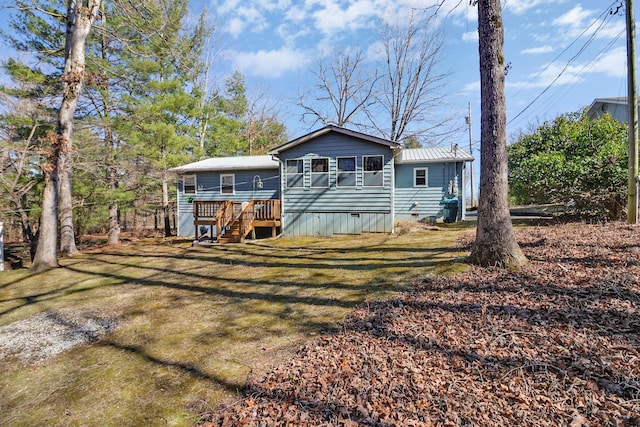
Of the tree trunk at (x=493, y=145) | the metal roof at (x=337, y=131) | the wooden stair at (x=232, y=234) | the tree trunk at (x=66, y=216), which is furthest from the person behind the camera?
the wooden stair at (x=232, y=234)

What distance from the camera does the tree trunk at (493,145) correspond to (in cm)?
465

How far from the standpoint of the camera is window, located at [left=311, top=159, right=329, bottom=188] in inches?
477

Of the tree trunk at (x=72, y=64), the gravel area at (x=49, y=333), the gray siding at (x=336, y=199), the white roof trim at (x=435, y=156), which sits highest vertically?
the tree trunk at (x=72, y=64)

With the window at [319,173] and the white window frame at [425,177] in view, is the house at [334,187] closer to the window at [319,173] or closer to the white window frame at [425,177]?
the window at [319,173]

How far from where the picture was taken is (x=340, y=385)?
8.07 feet

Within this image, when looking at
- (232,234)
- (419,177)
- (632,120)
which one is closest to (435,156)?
(419,177)

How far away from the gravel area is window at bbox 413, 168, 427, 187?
13002 mm

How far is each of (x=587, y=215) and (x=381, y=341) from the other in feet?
31.0

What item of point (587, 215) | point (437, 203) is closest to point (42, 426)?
point (587, 215)

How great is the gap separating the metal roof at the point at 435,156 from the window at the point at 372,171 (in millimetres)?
2717

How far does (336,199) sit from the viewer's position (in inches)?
476

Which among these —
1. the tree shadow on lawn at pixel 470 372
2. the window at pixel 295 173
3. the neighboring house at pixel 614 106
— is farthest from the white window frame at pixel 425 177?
the tree shadow on lawn at pixel 470 372

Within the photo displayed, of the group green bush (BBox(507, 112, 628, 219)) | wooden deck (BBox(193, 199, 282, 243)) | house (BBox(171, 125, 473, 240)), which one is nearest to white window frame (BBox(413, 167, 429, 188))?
house (BBox(171, 125, 473, 240))

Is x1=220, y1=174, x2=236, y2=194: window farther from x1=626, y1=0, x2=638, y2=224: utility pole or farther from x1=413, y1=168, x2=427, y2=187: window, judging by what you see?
x1=626, y1=0, x2=638, y2=224: utility pole
